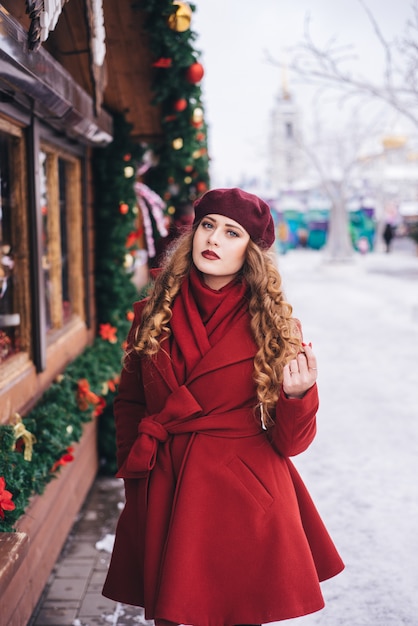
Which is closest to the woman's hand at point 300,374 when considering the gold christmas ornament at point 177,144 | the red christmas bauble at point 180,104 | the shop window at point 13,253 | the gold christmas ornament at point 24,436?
the gold christmas ornament at point 24,436

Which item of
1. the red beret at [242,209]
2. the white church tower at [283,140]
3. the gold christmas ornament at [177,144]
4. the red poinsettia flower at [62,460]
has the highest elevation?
the white church tower at [283,140]

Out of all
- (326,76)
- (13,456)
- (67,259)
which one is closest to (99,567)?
(13,456)

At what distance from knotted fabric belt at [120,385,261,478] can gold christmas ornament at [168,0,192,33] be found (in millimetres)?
2591

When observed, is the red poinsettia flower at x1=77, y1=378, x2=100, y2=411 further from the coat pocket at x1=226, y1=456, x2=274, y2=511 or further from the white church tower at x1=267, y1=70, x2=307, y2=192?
the white church tower at x1=267, y1=70, x2=307, y2=192

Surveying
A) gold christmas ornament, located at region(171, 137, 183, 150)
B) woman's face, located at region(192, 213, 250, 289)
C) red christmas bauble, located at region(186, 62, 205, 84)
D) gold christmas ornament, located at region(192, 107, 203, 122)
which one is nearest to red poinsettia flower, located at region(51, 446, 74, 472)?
woman's face, located at region(192, 213, 250, 289)

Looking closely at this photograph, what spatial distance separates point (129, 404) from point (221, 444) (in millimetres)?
407

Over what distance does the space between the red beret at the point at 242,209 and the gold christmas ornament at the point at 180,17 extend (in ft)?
6.76

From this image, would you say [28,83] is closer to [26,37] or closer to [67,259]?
[26,37]

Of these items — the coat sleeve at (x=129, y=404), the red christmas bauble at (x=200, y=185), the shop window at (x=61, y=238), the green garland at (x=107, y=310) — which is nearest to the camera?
the coat sleeve at (x=129, y=404)

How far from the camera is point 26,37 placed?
2369 millimetres

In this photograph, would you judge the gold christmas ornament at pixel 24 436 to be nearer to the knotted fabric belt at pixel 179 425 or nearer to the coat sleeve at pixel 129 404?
the coat sleeve at pixel 129 404

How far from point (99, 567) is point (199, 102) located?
10.2 feet

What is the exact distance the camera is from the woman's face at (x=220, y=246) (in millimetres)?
2258

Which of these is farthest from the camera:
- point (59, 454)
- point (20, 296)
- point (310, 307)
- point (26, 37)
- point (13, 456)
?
point (310, 307)
